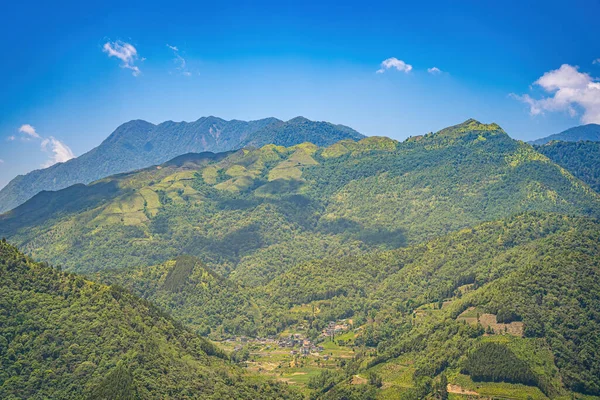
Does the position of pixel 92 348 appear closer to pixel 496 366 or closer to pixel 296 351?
pixel 296 351

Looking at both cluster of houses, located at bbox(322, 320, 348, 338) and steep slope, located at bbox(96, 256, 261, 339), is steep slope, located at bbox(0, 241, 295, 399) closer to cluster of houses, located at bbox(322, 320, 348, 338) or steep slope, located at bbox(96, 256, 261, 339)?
cluster of houses, located at bbox(322, 320, 348, 338)

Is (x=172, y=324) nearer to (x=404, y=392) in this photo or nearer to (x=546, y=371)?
(x=404, y=392)

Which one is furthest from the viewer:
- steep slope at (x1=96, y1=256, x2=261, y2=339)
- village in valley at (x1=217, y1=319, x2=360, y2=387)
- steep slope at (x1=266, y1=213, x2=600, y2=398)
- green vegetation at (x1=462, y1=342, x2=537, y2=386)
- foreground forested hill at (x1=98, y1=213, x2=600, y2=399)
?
steep slope at (x1=96, y1=256, x2=261, y2=339)

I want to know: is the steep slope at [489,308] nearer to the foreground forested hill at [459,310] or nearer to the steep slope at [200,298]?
the foreground forested hill at [459,310]

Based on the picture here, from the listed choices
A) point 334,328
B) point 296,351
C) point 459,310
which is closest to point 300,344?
point 296,351

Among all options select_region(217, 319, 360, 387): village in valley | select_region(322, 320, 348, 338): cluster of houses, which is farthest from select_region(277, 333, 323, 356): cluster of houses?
select_region(322, 320, 348, 338): cluster of houses

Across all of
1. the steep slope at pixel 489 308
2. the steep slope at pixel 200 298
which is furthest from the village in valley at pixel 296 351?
the steep slope at pixel 200 298

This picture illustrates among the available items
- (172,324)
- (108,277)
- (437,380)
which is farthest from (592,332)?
(108,277)
